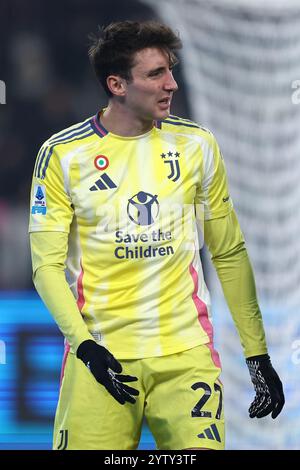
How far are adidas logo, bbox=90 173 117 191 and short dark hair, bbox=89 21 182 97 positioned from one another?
0.96 ft

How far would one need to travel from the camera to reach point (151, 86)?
12.3 feet

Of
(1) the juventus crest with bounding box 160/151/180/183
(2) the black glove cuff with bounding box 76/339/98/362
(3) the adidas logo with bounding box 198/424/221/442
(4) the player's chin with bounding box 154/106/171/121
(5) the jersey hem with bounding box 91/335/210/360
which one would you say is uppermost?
(4) the player's chin with bounding box 154/106/171/121

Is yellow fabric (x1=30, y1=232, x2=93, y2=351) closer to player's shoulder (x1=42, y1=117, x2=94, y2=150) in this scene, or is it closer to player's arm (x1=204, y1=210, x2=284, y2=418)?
player's shoulder (x1=42, y1=117, x2=94, y2=150)

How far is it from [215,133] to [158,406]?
1529 millimetres

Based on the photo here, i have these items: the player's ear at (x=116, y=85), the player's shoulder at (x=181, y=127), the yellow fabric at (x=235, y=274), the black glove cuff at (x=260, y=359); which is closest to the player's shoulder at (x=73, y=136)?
the player's ear at (x=116, y=85)

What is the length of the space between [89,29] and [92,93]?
25cm

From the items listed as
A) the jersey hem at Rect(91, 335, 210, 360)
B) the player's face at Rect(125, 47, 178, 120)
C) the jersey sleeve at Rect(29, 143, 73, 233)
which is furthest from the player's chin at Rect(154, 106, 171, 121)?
the jersey hem at Rect(91, 335, 210, 360)

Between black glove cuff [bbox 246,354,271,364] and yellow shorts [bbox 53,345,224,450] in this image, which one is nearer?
yellow shorts [bbox 53,345,224,450]

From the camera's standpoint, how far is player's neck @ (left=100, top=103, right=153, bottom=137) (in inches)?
148

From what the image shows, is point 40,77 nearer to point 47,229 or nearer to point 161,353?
point 47,229

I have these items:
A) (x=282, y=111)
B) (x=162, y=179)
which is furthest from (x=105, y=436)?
(x=282, y=111)

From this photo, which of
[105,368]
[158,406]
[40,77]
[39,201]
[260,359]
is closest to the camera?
[105,368]

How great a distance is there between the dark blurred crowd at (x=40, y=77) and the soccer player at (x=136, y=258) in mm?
918

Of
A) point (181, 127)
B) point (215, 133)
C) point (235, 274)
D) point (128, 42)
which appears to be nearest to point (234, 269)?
point (235, 274)
